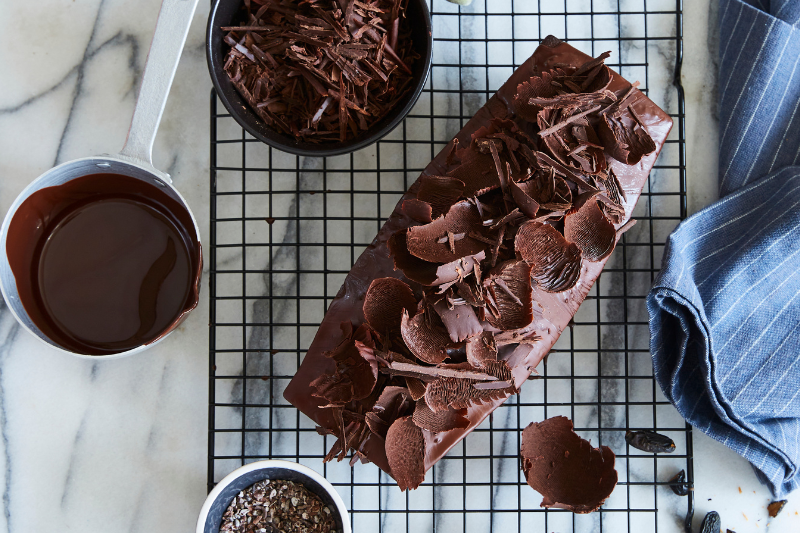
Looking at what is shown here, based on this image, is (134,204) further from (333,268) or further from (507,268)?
(507,268)

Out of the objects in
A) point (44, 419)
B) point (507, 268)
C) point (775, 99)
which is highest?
point (775, 99)

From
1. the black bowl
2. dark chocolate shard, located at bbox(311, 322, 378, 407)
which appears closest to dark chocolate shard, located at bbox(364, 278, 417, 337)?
dark chocolate shard, located at bbox(311, 322, 378, 407)

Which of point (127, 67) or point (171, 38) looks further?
point (127, 67)

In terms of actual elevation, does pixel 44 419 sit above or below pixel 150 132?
below

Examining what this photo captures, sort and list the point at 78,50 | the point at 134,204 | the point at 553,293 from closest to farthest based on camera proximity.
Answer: the point at 553,293 < the point at 134,204 < the point at 78,50

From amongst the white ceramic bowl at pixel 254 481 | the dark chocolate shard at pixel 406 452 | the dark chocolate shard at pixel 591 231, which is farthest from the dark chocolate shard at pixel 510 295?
the white ceramic bowl at pixel 254 481

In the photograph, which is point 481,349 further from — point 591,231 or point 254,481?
point 254,481

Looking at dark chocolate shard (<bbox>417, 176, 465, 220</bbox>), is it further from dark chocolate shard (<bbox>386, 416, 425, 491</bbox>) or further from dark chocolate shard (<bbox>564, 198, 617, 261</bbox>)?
dark chocolate shard (<bbox>386, 416, 425, 491</bbox>)

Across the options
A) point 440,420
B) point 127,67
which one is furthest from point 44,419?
point 440,420
